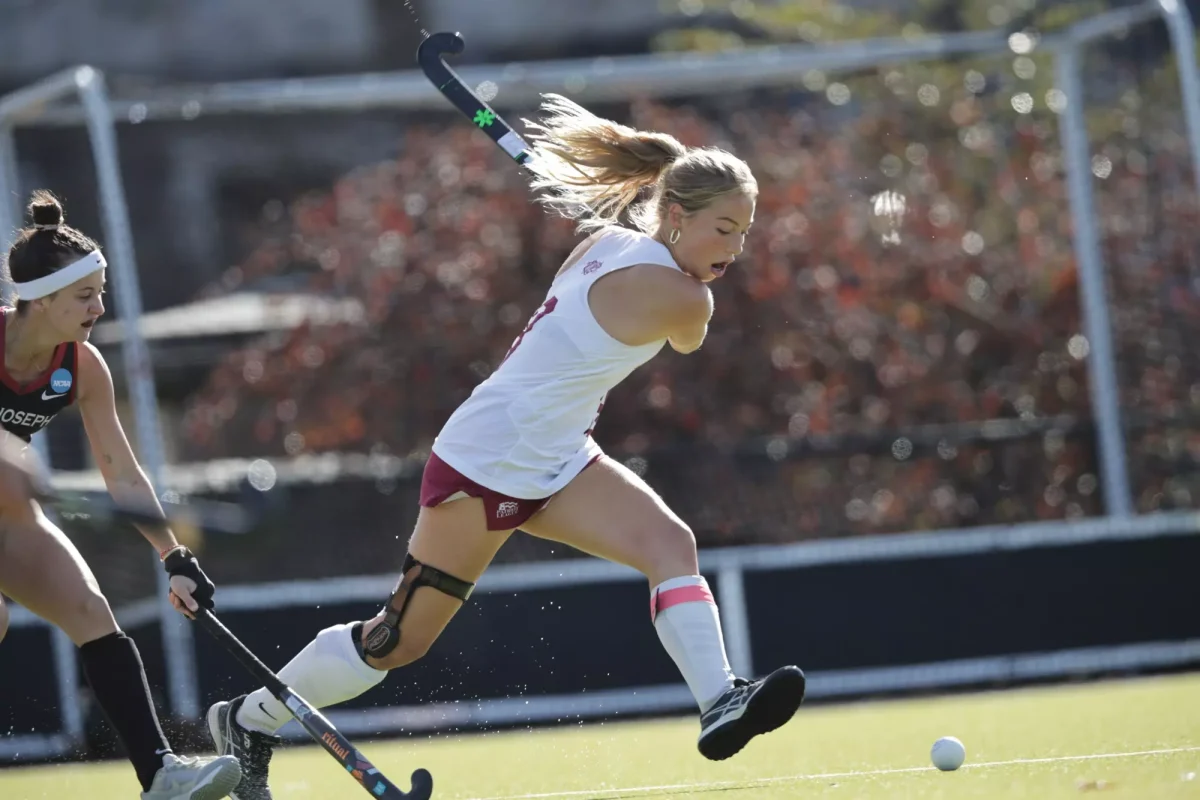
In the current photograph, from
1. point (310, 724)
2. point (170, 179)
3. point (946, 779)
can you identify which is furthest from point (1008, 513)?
point (170, 179)

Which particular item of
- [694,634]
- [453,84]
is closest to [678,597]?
[694,634]

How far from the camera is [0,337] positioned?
14.9ft

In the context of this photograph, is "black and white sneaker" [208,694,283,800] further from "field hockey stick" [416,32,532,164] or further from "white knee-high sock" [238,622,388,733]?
"field hockey stick" [416,32,532,164]

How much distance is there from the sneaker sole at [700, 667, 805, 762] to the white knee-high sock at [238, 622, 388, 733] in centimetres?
91

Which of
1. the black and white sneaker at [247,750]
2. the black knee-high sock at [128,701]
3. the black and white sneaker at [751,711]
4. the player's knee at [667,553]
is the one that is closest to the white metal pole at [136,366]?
the black and white sneaker at [247,750]

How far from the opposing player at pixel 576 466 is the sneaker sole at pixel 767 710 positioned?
0.50 feet

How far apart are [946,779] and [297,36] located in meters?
12.8

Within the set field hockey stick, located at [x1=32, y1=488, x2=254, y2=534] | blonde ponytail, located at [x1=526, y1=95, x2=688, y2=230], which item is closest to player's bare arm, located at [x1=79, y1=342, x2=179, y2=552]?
field hockey stick, located at [x1=32, y1=488, x2=254, y2=534]

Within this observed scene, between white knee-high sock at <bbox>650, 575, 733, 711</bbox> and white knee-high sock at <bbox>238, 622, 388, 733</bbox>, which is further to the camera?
white knee-high sock at <bbox>238, 622, 388, 733</bbox>

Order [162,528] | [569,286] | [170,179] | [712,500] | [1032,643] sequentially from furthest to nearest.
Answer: [170,179] < [712,500] < [1032,643] < [569,286] < [162,528]

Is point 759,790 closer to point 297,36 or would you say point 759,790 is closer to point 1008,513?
point 1008,513

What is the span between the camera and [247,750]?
4.84m

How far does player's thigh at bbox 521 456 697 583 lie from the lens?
4.68 meters

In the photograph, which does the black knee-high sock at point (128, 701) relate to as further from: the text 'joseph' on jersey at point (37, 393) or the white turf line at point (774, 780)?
the white turf line at point (774, 780)
